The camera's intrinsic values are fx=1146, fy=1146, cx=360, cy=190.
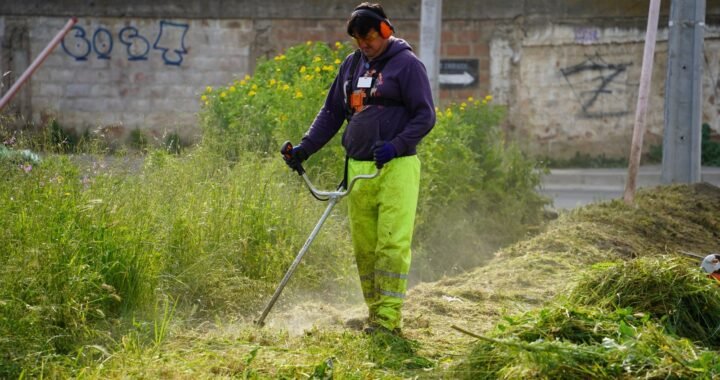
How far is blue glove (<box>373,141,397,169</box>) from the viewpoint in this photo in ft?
20.2

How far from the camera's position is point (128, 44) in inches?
819

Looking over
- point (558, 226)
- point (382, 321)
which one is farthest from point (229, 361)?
point (558, 226)

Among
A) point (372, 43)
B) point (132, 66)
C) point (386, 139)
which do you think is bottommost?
point (386, 139)

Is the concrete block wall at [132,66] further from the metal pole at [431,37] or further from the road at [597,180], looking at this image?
the metal pole at [431,37]

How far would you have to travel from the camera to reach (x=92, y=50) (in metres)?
20.8

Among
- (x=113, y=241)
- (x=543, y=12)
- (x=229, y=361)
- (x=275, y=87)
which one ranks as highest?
(x=543, y=12)

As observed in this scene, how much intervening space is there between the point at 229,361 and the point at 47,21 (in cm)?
1647

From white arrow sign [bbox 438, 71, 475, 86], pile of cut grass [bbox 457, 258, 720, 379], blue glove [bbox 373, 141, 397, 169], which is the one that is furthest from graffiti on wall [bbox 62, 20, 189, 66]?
pile of cut grass [bbox 457, 258, 720, 379]

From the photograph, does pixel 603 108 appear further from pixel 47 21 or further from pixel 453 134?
pixel 47 21

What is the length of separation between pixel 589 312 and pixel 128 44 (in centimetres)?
1655

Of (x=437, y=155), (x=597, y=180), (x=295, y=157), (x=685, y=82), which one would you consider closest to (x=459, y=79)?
(x=597, y=180)

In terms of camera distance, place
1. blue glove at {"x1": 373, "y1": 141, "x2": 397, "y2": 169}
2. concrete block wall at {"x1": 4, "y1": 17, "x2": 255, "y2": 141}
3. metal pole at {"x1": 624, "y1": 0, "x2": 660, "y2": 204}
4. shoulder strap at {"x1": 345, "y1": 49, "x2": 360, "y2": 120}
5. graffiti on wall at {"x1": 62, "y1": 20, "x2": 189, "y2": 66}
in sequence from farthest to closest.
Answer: graffiti on wall at {"x1": 62, "y1": 20, "x2": 189, "y2": 66}, concrete block wall at {"x1": 4, "y1": 17, "x2": 255, "y2": 141}, metal pole at {"x1": 624, "y1": 0, "x2": 660, "y2": 204}, shoulder strap at {"x1": 345, "y1": 49, "x2": 360, "y2": 120}, blue glove at {"x1": 373, "y1": 141, "x2": 397, "y2": 169}

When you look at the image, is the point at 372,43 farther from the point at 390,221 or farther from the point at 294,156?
the point at 390,221

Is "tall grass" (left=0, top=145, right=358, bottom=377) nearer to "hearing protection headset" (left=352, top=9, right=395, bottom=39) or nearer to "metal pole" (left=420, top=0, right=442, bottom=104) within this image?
"hearing protection headset" (left=352, top=9, right=395, bottom=39)
